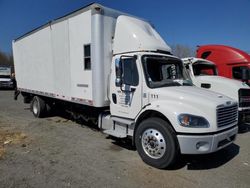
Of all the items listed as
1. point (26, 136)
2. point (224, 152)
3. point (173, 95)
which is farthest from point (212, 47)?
point (26, 136)

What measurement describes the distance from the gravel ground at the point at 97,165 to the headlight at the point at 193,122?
1.00m

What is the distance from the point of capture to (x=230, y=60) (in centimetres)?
979

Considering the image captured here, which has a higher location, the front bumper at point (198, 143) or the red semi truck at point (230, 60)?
the red semi truck at point (230, 60)

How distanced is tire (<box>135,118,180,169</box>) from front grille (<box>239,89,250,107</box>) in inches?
163

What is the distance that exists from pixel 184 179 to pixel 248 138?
3955 mm

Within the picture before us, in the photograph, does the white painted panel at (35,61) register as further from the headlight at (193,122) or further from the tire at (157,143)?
the headlight at (193,122)

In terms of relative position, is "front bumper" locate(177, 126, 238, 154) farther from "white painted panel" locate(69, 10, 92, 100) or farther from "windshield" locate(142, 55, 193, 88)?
"white painted panel" locate(69, 10, 92, 100)

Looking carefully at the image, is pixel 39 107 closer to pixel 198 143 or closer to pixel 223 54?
pixel 198 143

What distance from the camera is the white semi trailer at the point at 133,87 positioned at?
15.3 feet

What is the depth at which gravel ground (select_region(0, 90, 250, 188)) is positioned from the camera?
4348 millimetres

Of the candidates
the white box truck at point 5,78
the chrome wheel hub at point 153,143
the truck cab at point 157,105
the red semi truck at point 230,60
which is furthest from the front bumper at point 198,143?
the white box truck at point 5,78

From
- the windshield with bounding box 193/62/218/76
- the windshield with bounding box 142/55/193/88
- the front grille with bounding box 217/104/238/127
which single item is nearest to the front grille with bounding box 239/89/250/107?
the windshield with bounding box 193/62/218/76

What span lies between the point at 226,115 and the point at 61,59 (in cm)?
541

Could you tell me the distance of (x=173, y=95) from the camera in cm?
503
